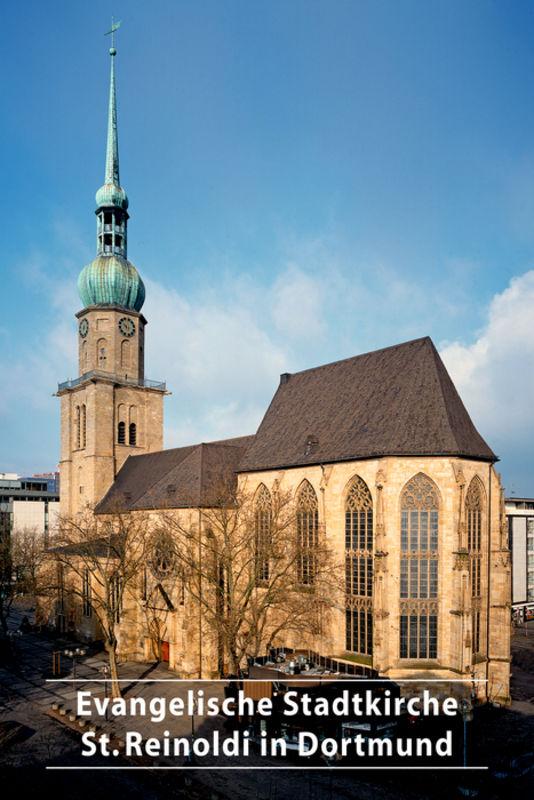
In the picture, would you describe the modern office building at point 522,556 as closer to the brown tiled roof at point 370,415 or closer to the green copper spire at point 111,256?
the brown tiled roof at point 370,415

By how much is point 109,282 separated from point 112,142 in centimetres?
1298

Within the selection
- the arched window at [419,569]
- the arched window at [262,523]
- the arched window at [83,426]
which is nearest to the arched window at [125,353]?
the arched window at [83,426]

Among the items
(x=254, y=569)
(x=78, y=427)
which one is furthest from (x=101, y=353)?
(x=254, y=569)

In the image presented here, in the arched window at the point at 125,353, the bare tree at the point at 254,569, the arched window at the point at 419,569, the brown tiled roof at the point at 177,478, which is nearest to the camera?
the arched window at the point at 419,569

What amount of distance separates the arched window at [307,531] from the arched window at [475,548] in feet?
28.9

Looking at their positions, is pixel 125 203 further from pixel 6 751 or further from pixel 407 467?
pixel 6 751

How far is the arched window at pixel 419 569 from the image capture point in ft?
112

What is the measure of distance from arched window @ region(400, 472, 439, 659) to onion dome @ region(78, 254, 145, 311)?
33.8m

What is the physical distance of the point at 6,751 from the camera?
1112 inches

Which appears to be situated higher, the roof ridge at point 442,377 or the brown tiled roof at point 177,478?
the roof ridge at point 442,377

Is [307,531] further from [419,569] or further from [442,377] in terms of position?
[442,377]

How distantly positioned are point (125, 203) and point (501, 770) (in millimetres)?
50460

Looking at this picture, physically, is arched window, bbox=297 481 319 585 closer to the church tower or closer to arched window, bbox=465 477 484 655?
arched window, bbox=465 477 484 655

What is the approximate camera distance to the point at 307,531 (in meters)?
40.1
